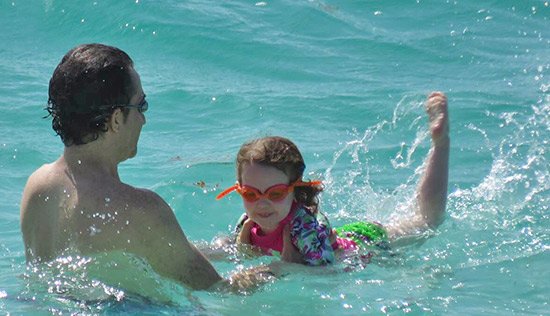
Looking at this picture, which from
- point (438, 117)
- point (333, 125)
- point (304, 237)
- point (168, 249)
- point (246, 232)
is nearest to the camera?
point (168, 249)

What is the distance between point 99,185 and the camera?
4.39 meters

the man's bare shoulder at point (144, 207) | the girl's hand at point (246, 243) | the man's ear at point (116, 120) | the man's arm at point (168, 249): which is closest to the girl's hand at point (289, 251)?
the girl's hand at point (246, 243)

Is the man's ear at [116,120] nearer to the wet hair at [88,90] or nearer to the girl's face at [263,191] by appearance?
the wet hair at [88,90]

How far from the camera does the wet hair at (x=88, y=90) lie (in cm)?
428

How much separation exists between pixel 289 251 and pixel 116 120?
57.7 inches

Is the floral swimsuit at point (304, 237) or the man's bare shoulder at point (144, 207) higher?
the man's bare shoulder at point (144, 207)

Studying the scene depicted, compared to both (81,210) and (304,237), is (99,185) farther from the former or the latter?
(304,237)

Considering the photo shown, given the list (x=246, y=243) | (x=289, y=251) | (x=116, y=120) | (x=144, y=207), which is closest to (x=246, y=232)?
(x=246, y=243)

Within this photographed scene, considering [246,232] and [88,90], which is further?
[246,232]

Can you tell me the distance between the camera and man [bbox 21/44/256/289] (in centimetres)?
431

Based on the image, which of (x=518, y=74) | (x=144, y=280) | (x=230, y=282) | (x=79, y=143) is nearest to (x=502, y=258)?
(x=230, y=282)

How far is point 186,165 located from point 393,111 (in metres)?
1.98

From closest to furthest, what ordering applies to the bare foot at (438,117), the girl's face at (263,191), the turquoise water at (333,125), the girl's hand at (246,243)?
the turquoise water at (333,125), the girl's face at (263,191), the girl's hand at (246,243), the bare foot at (438,117)

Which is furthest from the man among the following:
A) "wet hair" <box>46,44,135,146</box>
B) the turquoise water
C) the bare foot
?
the bare foot
